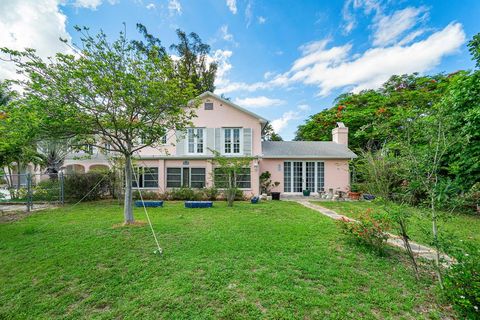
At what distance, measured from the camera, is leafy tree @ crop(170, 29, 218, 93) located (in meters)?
25.0

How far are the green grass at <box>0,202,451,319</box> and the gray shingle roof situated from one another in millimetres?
9947

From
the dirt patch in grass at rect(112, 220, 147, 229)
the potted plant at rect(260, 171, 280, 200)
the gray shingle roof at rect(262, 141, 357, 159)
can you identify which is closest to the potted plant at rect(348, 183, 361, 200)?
the gray shingle roof at rect(262, 141, 357, 159)

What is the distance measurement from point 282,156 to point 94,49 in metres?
12.9

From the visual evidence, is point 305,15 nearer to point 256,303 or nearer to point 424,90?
point 424,90

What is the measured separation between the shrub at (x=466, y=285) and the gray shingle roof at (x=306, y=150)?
43.0 ft

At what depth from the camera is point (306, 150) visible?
16.8m

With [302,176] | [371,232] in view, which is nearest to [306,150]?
[302,176]

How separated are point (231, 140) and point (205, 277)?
490 inches

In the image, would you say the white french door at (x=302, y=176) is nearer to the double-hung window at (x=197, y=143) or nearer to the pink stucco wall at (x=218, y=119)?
the pink stucco wall at (x=218, y=119)

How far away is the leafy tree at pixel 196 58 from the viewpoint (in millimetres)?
25047

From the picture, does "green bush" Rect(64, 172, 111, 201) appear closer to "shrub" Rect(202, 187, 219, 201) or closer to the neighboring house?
the neighboring house

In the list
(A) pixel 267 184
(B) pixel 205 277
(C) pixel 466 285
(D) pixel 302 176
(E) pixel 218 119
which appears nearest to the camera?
(C) pixel 466 285

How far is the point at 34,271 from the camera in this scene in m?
4.18

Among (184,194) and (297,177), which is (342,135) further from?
(184,194)
